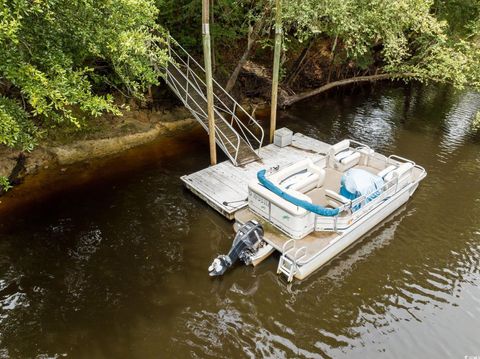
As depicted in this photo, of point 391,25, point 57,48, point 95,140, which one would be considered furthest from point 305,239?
point 391,25

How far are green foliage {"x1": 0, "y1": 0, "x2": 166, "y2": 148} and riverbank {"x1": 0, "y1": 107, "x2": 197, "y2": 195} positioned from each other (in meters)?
3.19

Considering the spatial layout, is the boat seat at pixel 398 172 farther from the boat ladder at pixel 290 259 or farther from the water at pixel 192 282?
the boat ladder at pixel 290 259

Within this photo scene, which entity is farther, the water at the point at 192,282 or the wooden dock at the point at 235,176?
the wooden dock at the point at 235,176

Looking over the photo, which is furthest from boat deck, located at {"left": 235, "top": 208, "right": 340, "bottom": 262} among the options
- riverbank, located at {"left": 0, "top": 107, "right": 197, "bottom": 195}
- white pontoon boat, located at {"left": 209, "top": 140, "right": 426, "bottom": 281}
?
riverbank, located at {"left": 0, "top": 107, "right": 197, "bottom": 195}

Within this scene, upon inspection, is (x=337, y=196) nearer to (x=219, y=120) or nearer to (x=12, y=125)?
(x=219, y=120)

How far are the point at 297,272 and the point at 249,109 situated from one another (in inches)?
454

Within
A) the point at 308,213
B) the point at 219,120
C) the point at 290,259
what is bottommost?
the point at 290,259

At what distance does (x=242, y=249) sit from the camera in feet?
28.3

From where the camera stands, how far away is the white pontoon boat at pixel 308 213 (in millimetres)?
8641

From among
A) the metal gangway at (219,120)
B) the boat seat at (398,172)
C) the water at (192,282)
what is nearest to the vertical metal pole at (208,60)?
the metal gangway at (219,120)

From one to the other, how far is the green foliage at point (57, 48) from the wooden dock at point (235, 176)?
3607 millimetres

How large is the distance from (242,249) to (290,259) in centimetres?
119

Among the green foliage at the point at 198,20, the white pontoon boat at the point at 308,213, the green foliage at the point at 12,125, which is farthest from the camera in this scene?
the green foliage at the point at 198,20

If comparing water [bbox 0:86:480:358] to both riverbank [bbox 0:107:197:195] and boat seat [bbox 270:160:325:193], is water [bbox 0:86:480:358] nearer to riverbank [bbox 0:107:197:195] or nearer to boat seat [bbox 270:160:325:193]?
riverbank [bbox 0:107:197:195]
